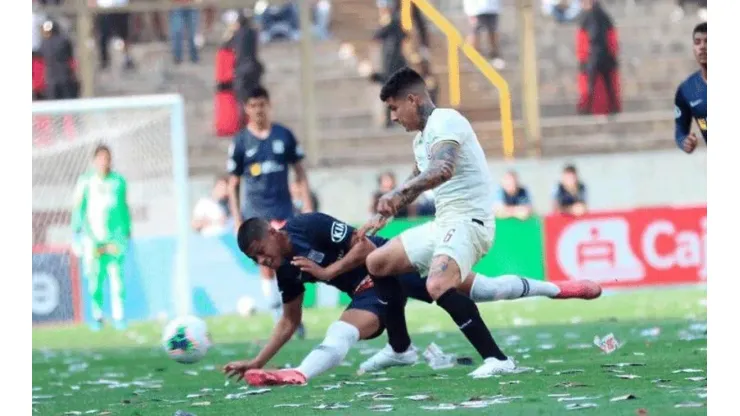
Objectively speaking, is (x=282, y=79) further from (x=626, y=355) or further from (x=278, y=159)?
(x=626, y=355)

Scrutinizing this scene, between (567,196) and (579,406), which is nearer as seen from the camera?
(579,406)

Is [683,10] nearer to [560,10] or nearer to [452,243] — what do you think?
[560,10]

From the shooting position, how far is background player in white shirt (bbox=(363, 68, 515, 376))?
33.2 feet

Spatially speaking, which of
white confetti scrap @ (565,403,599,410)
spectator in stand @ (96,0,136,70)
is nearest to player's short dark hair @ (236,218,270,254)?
white confetti scrap @ (565,403,599,410)

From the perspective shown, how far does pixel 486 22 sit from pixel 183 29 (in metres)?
4.85

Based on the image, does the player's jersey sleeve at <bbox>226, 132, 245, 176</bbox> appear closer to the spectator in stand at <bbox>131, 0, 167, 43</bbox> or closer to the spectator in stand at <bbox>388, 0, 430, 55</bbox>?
the spectator in stand at <bbox>388, 0, 430, 55</bbox>

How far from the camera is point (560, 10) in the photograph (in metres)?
28.5

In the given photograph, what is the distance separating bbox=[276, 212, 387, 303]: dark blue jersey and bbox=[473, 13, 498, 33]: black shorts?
1535 cm

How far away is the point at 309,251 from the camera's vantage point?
35.4 feet

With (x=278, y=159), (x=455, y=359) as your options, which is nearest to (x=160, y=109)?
(x=278, y=159)

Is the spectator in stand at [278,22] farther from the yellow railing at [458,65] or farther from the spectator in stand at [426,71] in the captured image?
the spectator in stand at [426,71]

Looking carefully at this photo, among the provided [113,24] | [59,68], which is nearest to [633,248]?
[59,68]

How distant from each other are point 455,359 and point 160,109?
9020mm

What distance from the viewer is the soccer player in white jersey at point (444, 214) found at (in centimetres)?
1012
